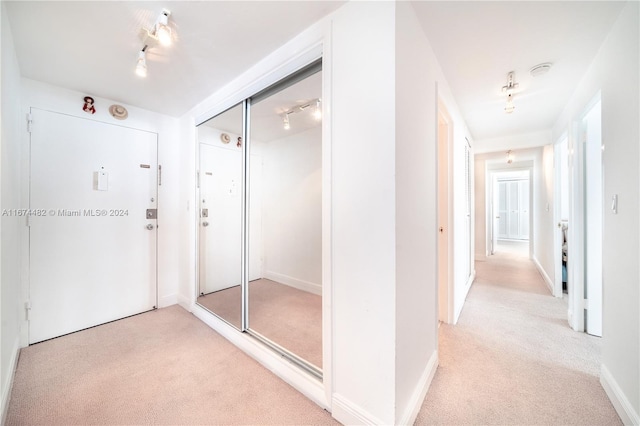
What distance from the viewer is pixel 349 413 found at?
131cm

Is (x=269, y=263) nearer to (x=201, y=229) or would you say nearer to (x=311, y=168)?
(x=201, y=229)

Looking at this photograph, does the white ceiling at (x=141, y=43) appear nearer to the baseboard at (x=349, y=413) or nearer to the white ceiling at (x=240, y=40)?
the white ceiling at (x=240, y=40)

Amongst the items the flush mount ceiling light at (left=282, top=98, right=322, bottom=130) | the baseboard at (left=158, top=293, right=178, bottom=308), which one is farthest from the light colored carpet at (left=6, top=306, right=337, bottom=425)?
the flush mount ceiling light at (left=282, top=98, right=322, bottom=130)

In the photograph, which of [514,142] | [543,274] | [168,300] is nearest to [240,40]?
[168,300]

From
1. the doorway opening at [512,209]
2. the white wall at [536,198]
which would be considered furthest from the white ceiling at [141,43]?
the doorway opening at [512,209]

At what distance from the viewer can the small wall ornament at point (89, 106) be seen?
2428mm

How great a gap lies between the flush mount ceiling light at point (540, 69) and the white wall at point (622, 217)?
11.5 inches

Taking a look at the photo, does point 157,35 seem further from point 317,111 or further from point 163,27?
point 317,111

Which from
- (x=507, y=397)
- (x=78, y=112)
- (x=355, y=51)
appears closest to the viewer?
(x=355, y=51)

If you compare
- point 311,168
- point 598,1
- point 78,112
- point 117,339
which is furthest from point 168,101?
point 598,1

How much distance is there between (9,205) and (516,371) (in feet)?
12.4

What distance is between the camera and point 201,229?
2889 millimetres

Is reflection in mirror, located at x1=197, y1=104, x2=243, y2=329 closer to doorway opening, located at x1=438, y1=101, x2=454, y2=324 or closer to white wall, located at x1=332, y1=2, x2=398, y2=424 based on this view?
white wall, located at x1=332, y1=2, x2=398, y2=424

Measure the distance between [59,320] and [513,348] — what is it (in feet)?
13.8
